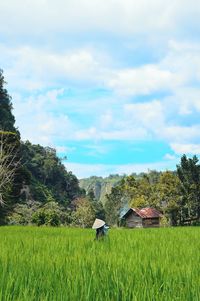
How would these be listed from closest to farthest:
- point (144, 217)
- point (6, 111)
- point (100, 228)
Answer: point (100, 228) < point (144, 217) < point (6, 111)

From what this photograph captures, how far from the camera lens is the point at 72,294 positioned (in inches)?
112

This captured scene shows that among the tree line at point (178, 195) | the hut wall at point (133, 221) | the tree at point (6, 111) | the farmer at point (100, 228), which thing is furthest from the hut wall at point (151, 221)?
the farmer at point (100, 228)

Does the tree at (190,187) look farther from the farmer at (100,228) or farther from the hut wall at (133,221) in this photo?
the farmer at (100,228)

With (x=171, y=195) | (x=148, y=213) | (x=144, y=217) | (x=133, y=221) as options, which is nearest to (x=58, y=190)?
(x=133, y=221)

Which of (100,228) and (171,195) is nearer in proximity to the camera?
(100,228)

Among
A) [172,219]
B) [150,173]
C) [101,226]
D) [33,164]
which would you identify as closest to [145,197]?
Result: [172,219]

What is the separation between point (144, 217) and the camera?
45844 millimetres

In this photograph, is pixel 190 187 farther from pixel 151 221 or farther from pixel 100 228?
pixel 100 228

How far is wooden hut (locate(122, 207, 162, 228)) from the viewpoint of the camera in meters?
46.4

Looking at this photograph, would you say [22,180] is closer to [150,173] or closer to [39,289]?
[39,289]

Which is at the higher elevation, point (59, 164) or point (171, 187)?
point (59, 164)

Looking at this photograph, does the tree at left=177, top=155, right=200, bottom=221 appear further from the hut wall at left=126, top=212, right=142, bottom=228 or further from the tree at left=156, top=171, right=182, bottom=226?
the hut wall at left=126, top=212, right=142, bottom=228

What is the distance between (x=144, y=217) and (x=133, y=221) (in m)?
3.14

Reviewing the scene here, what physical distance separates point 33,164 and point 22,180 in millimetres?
31325
